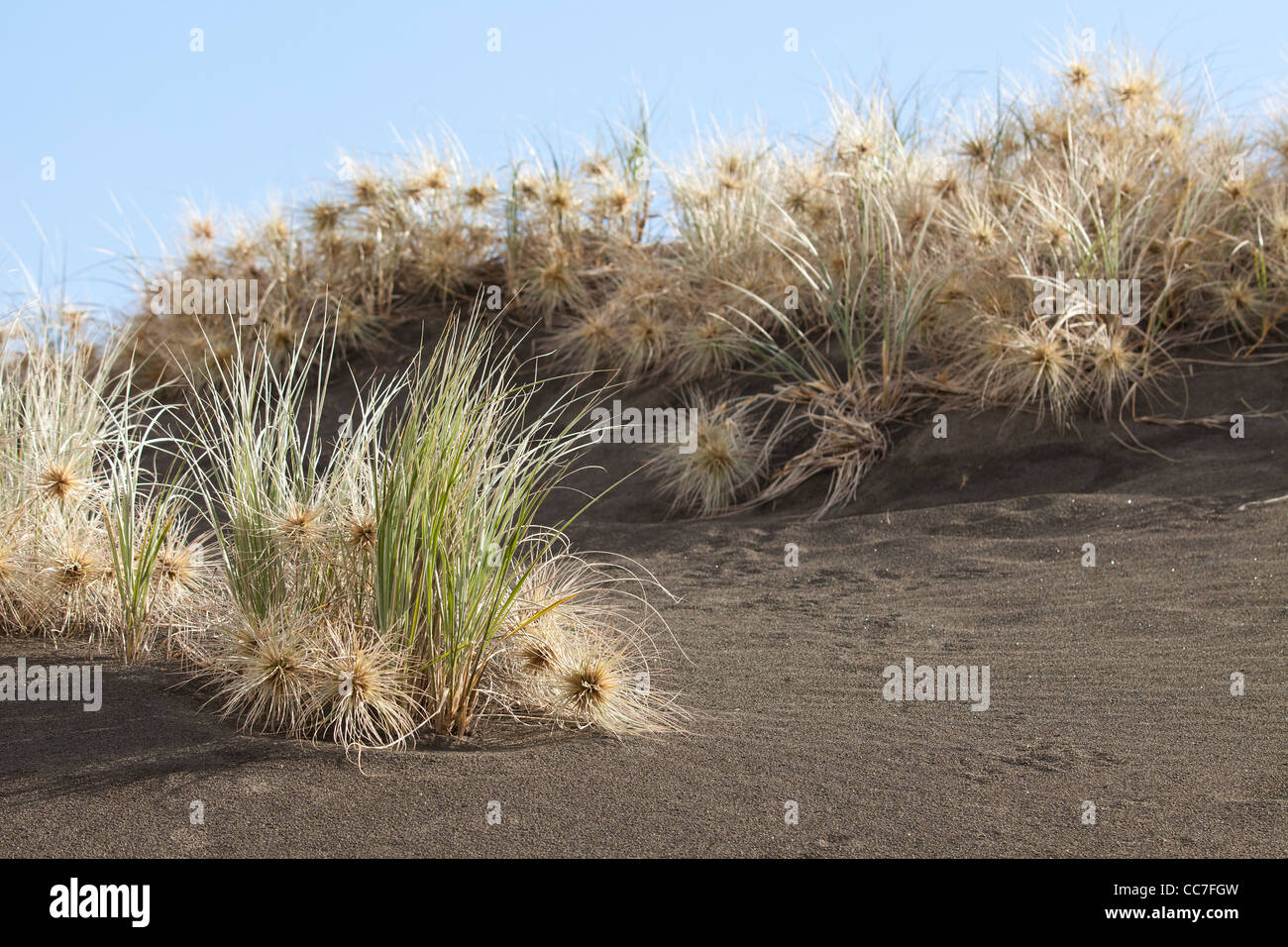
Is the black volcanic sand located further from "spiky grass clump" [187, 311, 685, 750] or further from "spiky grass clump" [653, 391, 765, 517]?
"spiky grass clump" [653, 391, 765, 517]

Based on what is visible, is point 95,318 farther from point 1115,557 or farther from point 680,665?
point 1115,557

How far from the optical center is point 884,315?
7.84 m

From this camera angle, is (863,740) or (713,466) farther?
(713,466)

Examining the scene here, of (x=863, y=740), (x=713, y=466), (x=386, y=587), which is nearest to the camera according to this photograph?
(x=386, y=587)

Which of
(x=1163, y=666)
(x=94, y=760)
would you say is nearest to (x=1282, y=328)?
(x=1163, y=666)

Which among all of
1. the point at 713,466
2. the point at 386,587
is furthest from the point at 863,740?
the point at 713,466

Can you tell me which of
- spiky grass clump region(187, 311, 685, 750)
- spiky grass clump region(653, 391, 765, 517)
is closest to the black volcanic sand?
spiky grass clump region(187, 311, 685, 750)

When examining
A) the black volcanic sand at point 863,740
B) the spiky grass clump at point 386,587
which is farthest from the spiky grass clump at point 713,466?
the spiky grass clump at point 386,587

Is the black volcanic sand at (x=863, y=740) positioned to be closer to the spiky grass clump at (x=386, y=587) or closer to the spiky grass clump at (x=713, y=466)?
the spiky grass clump at (x=386, y=587)

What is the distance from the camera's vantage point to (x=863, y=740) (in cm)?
363

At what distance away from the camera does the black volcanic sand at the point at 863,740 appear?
287 centimetres

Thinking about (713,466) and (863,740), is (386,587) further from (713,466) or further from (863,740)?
(713,466)

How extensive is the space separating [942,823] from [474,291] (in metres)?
9.47

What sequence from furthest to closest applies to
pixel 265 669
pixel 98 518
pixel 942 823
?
pixel 98 518
pixel 265 669
pixel 942 823
